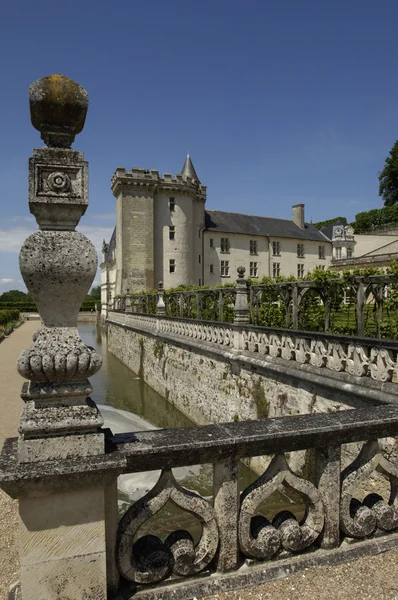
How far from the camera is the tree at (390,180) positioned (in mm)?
50812

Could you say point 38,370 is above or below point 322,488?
above

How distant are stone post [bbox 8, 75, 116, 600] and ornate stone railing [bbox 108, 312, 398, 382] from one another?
14.2 feet

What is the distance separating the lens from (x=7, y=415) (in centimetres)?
1026

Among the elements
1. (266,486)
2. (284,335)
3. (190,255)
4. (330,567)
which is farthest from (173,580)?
(190,255)

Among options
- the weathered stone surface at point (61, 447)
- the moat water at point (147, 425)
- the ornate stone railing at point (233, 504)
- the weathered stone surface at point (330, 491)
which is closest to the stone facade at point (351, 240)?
the moat water at point (147, 425)

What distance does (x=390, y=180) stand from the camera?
53000 mm

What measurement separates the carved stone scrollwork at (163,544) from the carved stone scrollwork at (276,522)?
200 mm

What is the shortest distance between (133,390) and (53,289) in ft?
50.3

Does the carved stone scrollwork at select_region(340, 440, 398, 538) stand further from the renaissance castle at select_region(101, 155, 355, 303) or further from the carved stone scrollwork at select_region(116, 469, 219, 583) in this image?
the renaissance castle at select_region(101, 155, 355, 303)

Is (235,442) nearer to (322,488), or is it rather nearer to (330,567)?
(322,488)

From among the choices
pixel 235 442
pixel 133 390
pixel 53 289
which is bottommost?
pixel 133 390

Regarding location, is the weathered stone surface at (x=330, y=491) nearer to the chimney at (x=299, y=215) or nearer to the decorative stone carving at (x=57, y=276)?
the decorative stone carving at (x=57, y=276)

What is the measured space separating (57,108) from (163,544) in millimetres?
2314

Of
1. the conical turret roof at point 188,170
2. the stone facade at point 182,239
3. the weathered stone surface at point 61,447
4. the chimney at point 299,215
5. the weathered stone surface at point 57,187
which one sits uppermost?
the conical turret roof at point 188,170
